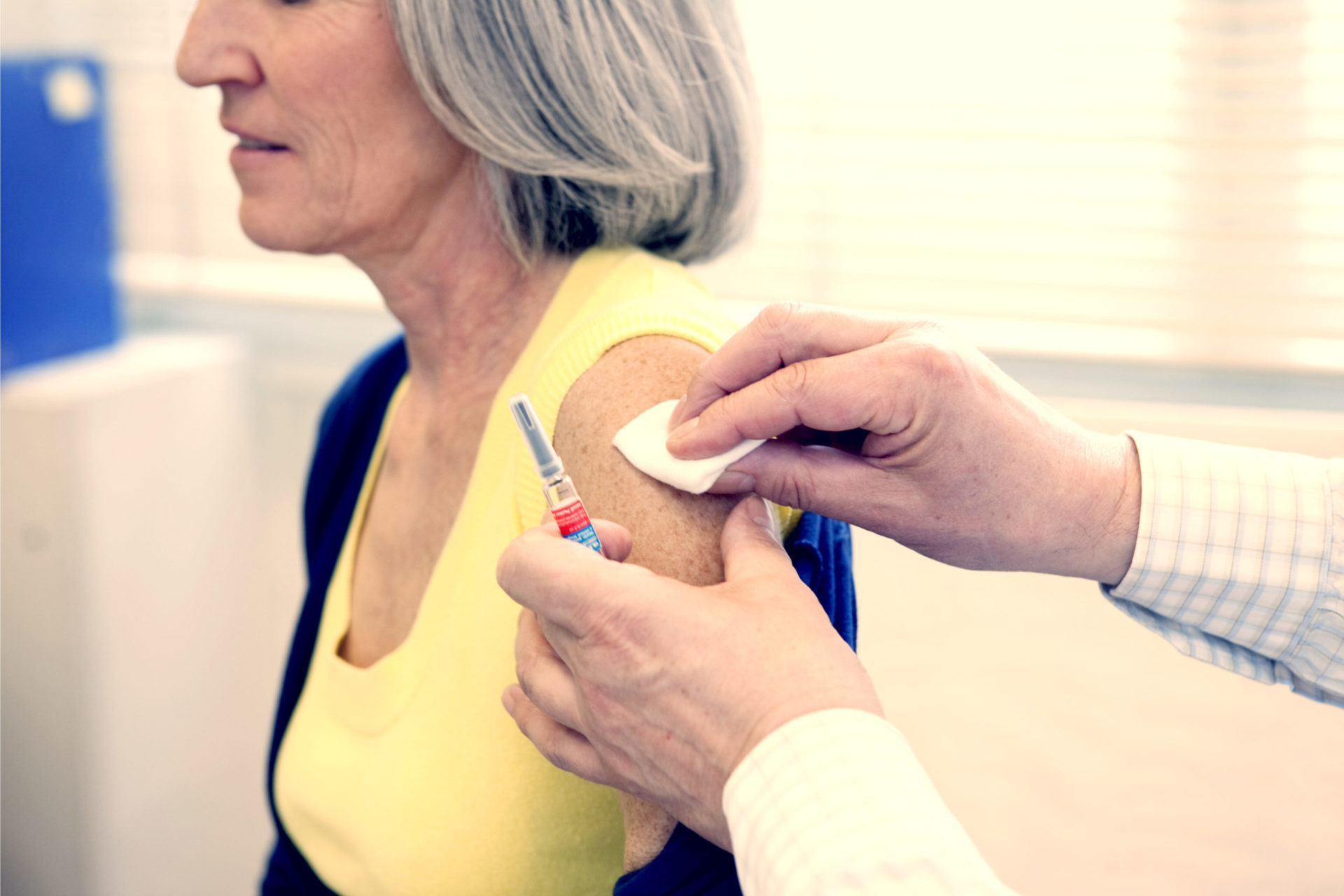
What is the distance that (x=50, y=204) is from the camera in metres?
1.52

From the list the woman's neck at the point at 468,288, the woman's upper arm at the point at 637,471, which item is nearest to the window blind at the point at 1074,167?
the woman's neck at the point at 468,288

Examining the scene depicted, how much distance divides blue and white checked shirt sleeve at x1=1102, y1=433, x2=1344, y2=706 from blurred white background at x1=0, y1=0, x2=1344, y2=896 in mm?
625

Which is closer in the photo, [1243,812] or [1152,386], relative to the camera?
[1243,812]

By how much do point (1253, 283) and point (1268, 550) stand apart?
800mm

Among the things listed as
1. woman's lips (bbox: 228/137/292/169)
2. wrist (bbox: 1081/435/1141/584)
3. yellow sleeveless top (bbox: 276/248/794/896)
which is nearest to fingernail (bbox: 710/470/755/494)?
yellow sleeveless top (bbox: 276/248/794/896)

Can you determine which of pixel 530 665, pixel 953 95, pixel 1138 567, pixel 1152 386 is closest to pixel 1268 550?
pixel 1138 567

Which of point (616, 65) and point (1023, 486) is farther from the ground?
point (616, 65)

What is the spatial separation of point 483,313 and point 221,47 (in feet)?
1.06

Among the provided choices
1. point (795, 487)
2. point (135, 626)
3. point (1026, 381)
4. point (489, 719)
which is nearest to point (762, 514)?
point (795, 487)

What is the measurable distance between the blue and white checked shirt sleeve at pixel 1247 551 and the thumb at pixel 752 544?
1.05 ft

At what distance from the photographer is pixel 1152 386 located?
1549 millimetres

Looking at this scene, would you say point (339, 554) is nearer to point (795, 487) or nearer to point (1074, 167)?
point (795, 487)

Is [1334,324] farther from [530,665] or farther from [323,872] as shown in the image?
[323,872]

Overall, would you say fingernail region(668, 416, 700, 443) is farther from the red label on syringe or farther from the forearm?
the forearm
